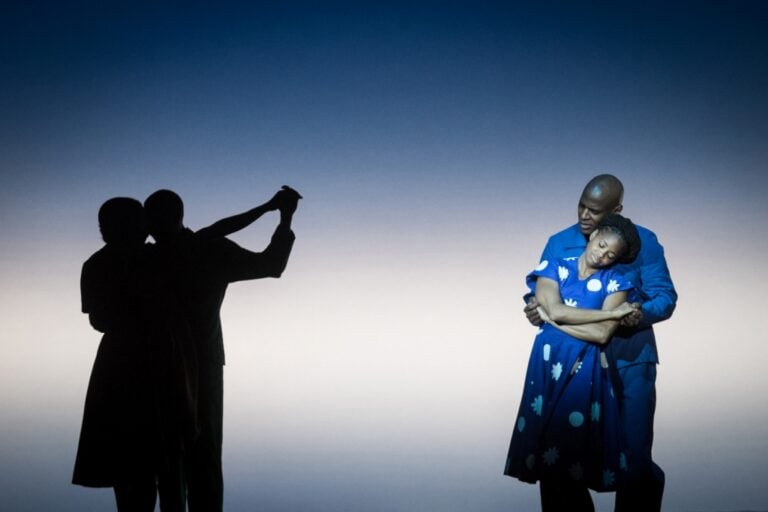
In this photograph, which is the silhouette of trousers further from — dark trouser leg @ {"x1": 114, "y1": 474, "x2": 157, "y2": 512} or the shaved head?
the shaved head

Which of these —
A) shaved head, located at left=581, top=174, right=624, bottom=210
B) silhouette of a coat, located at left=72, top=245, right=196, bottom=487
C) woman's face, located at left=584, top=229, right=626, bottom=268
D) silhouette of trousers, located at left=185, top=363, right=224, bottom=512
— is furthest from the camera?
shaved head, located at left=581, top=174, right=624, bottom=210

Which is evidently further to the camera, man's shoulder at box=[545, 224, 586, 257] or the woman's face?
man's shoulder at box=[545, 224, 586, 257]

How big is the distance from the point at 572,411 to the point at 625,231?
2.03 feet

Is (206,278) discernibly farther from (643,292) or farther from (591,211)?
(643,292)

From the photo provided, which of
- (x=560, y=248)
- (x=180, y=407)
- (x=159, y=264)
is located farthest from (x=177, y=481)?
(x=560, y=248)

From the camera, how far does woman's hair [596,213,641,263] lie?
2.92 m

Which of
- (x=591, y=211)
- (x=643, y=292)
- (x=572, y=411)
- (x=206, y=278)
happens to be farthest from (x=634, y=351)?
(x=206, y=278)

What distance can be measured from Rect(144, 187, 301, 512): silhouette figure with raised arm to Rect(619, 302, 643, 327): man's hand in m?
1.14

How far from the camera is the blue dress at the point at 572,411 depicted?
290 centimetres

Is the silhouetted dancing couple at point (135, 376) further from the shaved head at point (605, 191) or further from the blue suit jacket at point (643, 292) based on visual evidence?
the shaved head at point (605, 191)

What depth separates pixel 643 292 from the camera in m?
3.13

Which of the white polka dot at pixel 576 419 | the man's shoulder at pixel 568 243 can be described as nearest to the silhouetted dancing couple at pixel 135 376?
the white polka dot at pixel 576 419

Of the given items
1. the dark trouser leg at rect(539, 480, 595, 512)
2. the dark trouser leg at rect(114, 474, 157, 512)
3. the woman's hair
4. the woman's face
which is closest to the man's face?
the woman's hair

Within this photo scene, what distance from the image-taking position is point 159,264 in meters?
2.88
